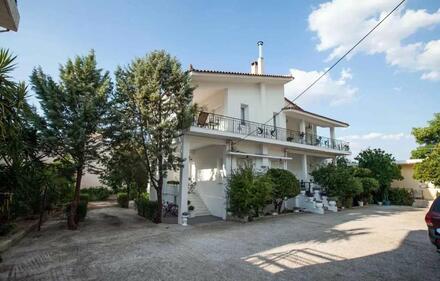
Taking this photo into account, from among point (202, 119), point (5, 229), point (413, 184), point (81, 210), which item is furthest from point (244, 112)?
point (413, 184)

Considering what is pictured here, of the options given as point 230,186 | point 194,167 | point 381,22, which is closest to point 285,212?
point 230,186

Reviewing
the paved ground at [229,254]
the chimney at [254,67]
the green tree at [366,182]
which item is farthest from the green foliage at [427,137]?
the chimney at [254,67]

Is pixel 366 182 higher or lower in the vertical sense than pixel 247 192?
higher

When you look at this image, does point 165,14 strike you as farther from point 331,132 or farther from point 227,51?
point 331,132

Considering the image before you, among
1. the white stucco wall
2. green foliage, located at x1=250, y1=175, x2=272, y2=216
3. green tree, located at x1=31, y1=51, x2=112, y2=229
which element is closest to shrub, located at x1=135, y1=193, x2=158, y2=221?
the white stucco wall

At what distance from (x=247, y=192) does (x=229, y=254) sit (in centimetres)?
565

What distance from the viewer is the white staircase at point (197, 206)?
15.6 m

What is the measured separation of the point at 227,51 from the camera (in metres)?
11.5

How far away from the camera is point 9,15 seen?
5398mm

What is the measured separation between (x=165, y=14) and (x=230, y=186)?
8582mm

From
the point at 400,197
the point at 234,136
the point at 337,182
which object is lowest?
the point at 400,197

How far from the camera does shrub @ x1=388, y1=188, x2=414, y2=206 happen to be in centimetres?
2314

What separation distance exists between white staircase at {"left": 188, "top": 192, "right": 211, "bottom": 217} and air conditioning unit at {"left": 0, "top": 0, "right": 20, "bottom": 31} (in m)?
12.1

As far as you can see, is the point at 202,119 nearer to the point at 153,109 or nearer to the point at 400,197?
the point at 153,109
